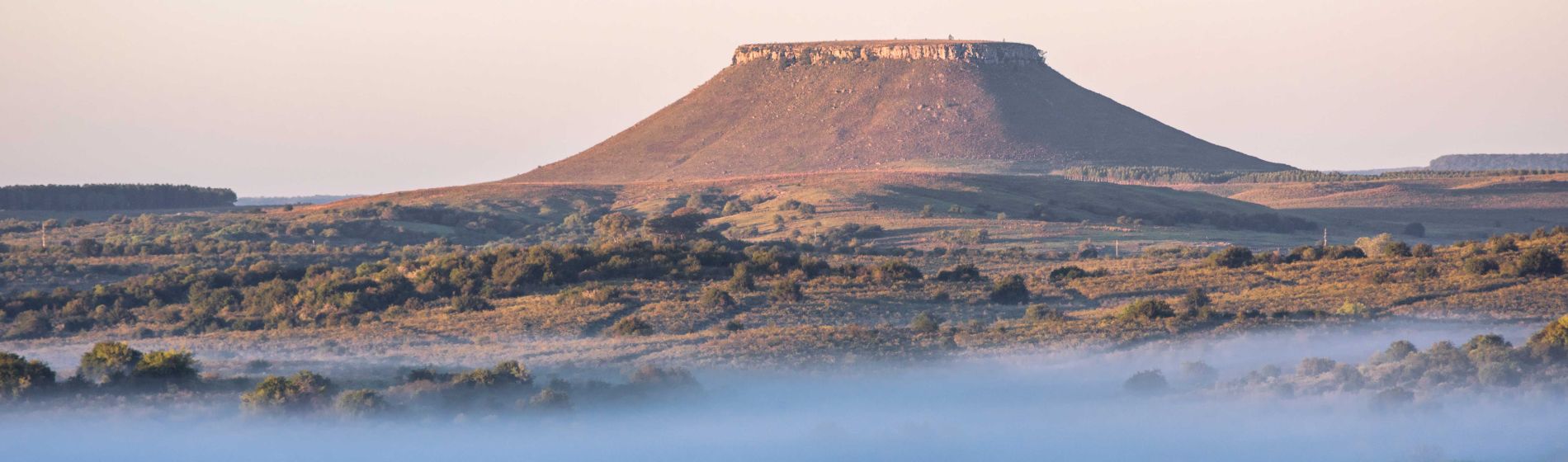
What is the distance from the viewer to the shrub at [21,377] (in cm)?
2166

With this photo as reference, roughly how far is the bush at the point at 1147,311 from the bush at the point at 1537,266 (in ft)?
29.8

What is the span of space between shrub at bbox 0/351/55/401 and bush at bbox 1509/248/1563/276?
27543 mm

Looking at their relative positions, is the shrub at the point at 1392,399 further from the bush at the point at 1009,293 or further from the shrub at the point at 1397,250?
the shrub at the point at 1397,250

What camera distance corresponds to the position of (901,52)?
168m

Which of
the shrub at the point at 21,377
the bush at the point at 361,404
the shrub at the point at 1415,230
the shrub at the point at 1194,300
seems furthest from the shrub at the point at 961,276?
the shrub at the point at 1415,230

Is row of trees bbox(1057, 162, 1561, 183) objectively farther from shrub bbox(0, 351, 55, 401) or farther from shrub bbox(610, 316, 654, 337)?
shrub bbox(0, 351, 55, 401)

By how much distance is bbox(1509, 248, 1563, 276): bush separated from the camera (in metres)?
Result: 33.3

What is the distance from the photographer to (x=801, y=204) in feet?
294

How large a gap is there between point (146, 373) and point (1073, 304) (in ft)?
63.1

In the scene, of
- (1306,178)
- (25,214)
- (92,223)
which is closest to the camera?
(92,223)

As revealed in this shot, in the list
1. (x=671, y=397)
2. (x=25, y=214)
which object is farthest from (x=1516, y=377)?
(x=25, y=214)

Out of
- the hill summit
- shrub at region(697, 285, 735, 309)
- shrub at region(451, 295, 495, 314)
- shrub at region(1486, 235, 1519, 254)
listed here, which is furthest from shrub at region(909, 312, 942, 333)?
the hill summit

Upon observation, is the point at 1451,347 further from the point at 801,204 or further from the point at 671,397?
Answer: the point at 801,204

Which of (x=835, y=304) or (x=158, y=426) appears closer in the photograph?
(x=158, y=426)
